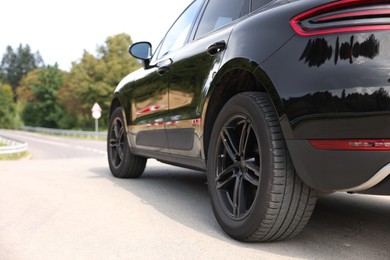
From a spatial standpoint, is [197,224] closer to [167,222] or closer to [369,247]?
[167,222]

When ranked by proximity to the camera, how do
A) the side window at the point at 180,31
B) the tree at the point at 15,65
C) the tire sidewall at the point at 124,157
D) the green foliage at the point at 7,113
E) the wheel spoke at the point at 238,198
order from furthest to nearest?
1. the tree at the point at 15,65
2. the green foliage at the point at 7,113
3. the tire sidewall at the point at 124,157
4. the side window at the point at 180,31
5. the wheel spoke at the point at 238,198

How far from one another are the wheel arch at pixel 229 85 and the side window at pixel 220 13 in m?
0.52

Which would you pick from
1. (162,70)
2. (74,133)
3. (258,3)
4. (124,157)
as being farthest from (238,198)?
(74,133)

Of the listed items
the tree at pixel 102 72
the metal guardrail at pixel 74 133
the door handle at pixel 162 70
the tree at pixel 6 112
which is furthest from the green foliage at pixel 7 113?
the door handle at pixel 162 70

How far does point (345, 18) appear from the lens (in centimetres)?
207

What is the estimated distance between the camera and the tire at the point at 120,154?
529 centimetres

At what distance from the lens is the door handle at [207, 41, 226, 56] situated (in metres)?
2.91

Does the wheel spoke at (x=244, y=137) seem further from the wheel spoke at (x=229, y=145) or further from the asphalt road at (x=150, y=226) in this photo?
the asphalt road at (x=150, y=226)

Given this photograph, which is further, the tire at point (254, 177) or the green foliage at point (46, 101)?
the green foliage at point (46, 101)

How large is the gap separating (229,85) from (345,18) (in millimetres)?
1038

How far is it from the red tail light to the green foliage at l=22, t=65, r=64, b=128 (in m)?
65.9

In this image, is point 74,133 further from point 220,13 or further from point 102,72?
point 220,13

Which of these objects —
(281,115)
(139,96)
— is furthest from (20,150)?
(281,115)

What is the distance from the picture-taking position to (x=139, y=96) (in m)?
4.64
